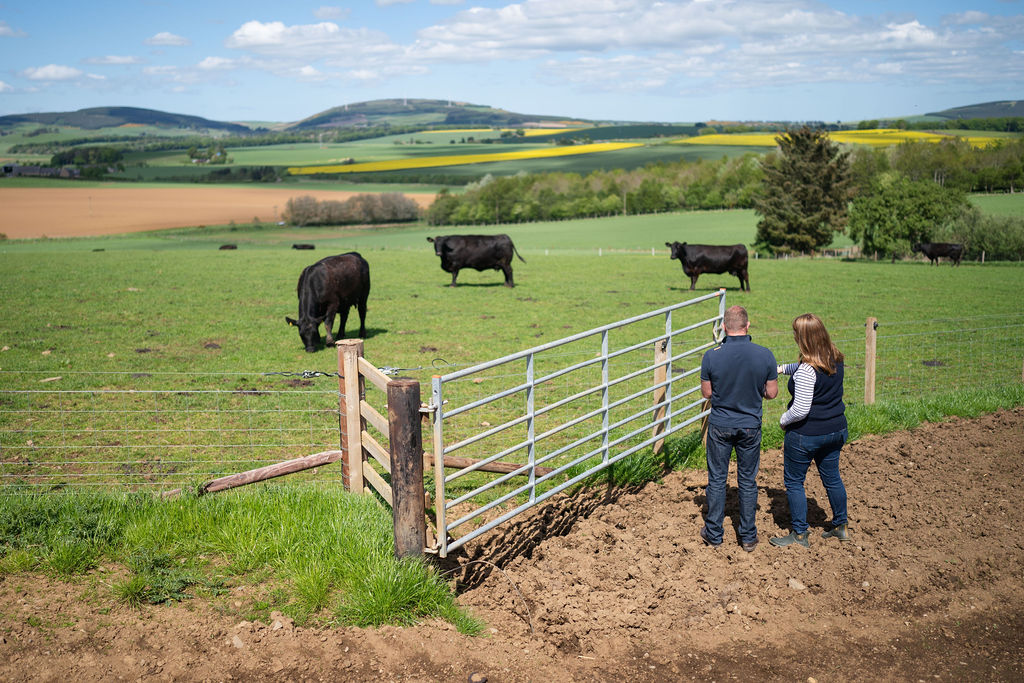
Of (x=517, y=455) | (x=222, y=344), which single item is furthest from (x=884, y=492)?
(x=222, y=344)

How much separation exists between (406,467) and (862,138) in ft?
437

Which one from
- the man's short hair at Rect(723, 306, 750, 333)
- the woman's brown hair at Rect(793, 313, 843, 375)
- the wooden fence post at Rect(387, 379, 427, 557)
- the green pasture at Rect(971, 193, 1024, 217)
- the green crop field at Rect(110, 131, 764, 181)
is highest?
the green crop field at Rect(110, 131, 764, 181)

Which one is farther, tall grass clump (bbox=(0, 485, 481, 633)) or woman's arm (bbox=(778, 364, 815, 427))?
woman's arm (bbox=(778, 364, 815, 427))

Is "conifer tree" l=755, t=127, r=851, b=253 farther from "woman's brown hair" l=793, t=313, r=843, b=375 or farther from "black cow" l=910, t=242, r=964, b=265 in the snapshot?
"woman's brown hair" l=793, t=313, r=843, b=375

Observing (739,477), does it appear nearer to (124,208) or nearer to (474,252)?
(474,252)

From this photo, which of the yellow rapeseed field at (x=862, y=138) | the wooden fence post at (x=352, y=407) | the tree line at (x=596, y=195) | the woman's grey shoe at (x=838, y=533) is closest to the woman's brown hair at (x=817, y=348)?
the woman's grey shoe at (x=838, y=533)

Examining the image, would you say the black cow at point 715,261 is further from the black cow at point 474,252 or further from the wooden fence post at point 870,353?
the wooden fence post at point 870,353

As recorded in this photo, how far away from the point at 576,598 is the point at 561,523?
108cm

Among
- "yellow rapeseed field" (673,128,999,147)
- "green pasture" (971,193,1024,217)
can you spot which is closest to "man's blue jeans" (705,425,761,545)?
"green pasture" (971,193,1024,217)

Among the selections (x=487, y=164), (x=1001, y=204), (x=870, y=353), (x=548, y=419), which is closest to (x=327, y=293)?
(x=548, y=419)

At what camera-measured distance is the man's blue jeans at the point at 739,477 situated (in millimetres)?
6266

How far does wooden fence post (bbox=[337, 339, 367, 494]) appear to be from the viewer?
243 inches

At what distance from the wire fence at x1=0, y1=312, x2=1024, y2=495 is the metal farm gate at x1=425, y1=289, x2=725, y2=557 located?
20cm

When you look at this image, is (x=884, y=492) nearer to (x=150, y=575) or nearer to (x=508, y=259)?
(x=150, y=575)
